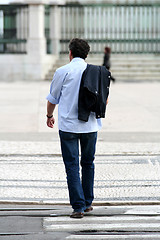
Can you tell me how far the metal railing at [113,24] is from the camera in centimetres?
2831

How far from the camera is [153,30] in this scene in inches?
1131

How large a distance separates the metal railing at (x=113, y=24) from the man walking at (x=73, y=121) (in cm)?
2263

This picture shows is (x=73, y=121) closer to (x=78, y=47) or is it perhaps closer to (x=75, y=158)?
(x=75, y=158)

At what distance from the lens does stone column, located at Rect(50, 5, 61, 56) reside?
2786 cm

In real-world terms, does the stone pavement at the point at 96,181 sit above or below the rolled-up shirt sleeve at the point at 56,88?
below

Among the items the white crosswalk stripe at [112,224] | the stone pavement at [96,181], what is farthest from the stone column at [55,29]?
the white crosswalk stripe at [112,224]

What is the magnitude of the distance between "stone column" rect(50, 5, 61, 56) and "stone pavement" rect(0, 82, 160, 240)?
14.2m

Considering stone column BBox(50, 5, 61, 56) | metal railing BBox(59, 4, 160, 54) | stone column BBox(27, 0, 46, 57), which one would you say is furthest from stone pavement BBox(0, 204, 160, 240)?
metal railing BBox(59, 4, 160, 54)

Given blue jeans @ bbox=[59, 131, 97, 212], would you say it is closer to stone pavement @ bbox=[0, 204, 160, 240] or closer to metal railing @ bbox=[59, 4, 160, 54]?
stone pavement @ bbox=[0, 204, 160, 240]

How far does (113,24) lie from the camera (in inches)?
1132

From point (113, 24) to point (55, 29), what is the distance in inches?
109

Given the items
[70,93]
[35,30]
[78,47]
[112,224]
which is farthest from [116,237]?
[35,30]

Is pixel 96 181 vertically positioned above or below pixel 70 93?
below

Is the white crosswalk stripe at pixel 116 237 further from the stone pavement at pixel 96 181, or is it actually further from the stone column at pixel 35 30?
the stone column at pixel 35 30
